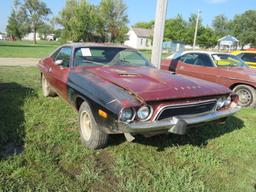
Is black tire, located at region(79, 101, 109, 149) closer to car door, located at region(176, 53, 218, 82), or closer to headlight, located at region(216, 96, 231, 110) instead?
headlight, located at region(216, 96, 231, 110)

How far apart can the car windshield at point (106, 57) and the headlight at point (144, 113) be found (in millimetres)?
1837

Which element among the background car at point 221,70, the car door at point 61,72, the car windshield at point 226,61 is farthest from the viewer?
the car windshield at point 226,61

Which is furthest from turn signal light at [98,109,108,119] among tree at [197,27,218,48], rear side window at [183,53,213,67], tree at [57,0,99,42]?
tree at [197,27,218,48]

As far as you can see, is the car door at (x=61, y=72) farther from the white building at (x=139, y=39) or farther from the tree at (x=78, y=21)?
the white building at (x=139, y=39)

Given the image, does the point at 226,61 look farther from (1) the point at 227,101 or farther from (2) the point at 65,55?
(2) the point at 65,55

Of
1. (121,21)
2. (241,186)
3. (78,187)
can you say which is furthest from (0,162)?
(121,21)

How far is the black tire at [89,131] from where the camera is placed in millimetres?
3654

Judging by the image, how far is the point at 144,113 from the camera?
3207 millimetres

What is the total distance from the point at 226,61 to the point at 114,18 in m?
42.3

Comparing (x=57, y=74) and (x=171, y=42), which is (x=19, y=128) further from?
(x=171, y=42)

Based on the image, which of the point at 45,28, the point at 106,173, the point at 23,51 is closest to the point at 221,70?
the point at 106,173

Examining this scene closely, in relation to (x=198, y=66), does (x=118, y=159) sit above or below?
below

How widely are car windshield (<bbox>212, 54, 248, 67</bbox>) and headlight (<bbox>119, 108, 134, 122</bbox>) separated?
199 inches

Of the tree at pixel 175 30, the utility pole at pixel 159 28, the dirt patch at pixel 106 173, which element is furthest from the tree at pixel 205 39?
the dirt patch at pixel 106 173
